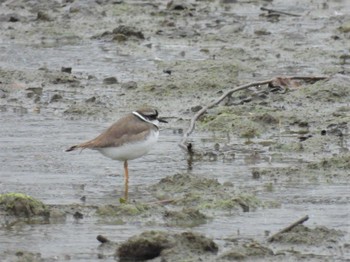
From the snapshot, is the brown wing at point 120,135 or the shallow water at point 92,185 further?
the brown wing at point 120,135

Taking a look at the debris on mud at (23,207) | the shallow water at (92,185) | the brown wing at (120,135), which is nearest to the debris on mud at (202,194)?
the shallow water at (92,185)

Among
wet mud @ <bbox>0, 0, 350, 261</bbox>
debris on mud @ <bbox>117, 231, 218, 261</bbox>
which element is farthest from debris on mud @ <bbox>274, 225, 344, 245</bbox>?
debris on mud @ <bbox>117, 231, 218, 261</bbox>

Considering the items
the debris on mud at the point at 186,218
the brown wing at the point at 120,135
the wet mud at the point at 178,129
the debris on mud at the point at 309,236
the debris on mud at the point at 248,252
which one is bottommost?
the wet mud at the point at 178,129

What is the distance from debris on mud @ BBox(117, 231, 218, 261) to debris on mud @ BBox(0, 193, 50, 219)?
1206mm

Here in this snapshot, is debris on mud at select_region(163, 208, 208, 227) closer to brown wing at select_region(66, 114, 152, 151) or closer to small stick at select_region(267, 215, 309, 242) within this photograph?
small stick at select_region(267, 215, 309, 242)

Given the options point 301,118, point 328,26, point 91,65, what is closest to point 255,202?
point 301,118

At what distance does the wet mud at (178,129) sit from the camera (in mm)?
8531

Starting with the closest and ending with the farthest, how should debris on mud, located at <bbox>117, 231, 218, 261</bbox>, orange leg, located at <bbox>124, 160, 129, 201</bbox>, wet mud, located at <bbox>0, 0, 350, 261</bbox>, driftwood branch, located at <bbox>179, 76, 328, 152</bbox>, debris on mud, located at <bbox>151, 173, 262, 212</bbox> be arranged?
debris on mud, located at <bbox>117, 231, 218, 261</bbox> < wet mud, located at <bbox>0, 0, 350, 261</bbox> < debris on mud, located at <bbox>151, 173, 262, 212</bbox> < orange leg, located at <bbox>124, 160, 129, 201</bbox> < driftwood branch, located at <bbox>179, 76, 328, 152</bbox>

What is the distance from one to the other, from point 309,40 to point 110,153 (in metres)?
8.06

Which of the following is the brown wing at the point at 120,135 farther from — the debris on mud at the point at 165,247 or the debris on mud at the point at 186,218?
the debris on mud at the point at 165,247

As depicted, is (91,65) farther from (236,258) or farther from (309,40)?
(236,258)

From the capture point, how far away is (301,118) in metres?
12.6

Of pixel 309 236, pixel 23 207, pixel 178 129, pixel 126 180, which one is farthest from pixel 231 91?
pixel 309 236

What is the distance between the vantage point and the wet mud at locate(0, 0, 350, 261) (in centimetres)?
853
